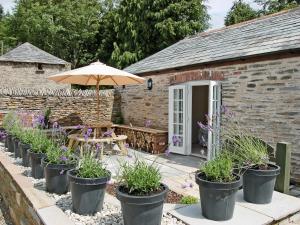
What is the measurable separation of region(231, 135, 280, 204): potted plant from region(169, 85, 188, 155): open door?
4629 millimetres

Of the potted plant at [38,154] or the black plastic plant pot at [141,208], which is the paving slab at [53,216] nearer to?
the black plastic plant pot at [141,208]

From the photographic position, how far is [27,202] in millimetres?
4223

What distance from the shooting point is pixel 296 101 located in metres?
5.94

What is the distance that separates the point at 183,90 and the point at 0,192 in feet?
17.9

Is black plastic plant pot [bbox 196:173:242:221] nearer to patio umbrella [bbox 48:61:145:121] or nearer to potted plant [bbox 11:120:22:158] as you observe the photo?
potted plant [bbox 11:120:22:158]

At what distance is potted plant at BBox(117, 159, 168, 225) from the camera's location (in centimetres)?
313

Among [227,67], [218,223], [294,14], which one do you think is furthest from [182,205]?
[294,14]

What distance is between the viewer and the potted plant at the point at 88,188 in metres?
3.70

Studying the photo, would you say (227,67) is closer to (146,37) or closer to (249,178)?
(249,178)

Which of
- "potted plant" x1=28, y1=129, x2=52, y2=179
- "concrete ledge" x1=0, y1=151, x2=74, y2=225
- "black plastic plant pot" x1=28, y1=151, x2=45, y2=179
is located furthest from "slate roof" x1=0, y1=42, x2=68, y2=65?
"black plastic plant pot" x1=28, y1=151, x2=45, y2=179

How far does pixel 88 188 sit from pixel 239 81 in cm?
484

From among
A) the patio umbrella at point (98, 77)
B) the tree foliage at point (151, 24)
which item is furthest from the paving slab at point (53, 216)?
the tree foliage at point (151, 24)

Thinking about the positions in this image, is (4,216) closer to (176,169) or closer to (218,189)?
(176,169)

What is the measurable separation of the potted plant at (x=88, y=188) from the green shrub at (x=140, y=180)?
447 millimetres
